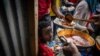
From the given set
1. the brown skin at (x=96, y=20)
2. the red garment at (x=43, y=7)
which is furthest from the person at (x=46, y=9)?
the brown skin at (x=96, y=20)

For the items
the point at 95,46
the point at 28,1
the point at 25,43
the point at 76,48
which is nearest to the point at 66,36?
the point at 76,48

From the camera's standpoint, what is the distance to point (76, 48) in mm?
1163

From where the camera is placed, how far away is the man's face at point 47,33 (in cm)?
110

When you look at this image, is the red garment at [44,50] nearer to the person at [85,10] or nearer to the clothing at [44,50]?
the clothing at [44,50]

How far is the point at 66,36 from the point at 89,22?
0.73 ft

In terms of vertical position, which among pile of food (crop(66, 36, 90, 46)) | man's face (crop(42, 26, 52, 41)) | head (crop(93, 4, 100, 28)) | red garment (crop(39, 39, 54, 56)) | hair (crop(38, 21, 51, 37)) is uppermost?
head (crop(93, 4, 100, 28))

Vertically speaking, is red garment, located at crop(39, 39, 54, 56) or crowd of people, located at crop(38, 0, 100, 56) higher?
crowd of people, located at crop(38, 0, 100, 56)

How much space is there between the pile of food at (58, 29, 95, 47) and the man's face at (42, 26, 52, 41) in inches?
4.2

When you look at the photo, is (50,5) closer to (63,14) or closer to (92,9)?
(63,14)

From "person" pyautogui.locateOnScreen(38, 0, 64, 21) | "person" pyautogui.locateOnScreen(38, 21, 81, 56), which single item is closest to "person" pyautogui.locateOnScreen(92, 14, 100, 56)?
"person" pyautogui.locateOnScreen(38, 21, 81, 56)

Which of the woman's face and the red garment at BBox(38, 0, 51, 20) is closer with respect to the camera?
the red garment at BBox(38, 0, 51, 20)

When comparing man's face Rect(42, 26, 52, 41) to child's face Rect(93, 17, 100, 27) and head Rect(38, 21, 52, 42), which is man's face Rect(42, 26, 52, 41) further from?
child's face Rect(93, 17, 100, 27)

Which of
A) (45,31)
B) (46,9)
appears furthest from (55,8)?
(45,31)

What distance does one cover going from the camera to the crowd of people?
1.09 m
